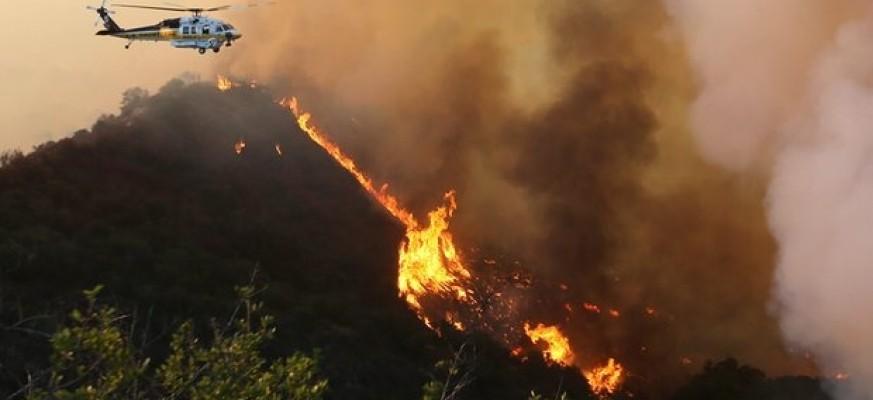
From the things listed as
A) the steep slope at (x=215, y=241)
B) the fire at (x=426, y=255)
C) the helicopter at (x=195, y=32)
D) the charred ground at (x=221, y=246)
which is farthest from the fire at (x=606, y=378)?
the helicopter at (x=195, y=32)

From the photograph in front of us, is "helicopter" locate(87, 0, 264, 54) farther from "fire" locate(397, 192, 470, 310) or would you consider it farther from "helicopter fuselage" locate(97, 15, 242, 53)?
"fire" locate(397, 192, 470, 310)

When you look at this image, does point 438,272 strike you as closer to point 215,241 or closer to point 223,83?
point 215,241

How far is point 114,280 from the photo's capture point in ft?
154

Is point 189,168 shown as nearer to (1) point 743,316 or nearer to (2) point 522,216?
(2) point 522,216

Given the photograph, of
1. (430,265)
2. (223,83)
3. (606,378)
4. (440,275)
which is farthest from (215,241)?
(223,83)

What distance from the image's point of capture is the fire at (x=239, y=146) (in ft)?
254

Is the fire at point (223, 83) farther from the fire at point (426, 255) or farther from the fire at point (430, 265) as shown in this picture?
the fire at point (430, 265)

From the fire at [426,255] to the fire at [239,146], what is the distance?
8.53 metres

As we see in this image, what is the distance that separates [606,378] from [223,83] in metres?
53.4

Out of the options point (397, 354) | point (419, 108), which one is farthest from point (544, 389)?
point (419, 108)

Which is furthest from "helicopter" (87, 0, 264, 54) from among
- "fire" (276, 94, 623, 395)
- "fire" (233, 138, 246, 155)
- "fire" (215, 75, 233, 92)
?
"fire" (215, 75, 233, 92)

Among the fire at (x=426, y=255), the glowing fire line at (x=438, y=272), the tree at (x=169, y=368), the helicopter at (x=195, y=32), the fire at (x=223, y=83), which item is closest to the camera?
the tree at (x=169, y=368)

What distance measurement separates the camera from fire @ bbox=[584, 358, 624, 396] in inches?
2196

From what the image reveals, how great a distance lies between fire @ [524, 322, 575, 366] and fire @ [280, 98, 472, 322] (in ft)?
17.5
